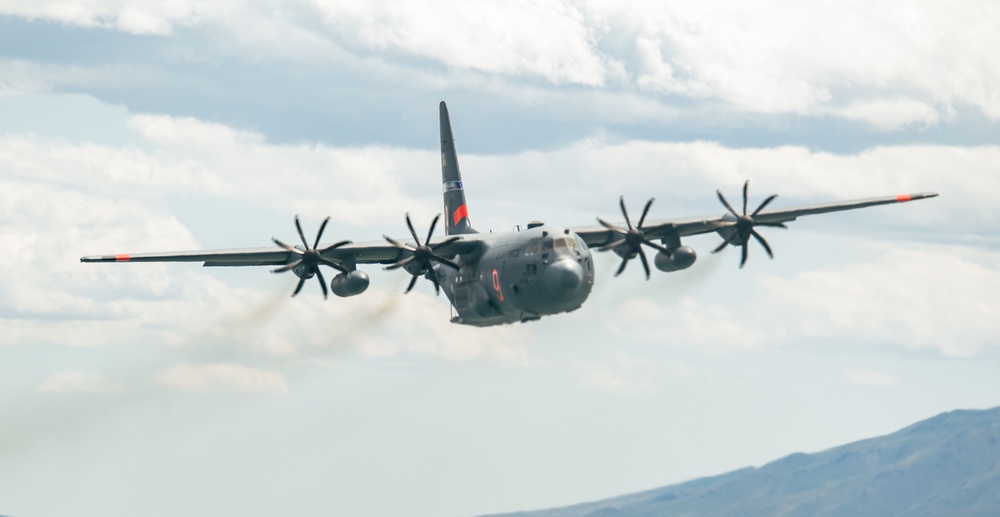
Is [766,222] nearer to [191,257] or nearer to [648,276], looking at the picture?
[648,276]

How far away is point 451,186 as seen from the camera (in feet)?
250

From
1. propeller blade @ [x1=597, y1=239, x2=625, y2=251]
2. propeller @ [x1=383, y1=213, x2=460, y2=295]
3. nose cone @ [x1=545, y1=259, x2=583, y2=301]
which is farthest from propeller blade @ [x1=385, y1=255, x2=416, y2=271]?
propeller blade @ [x1=597, y1=239, x2=625, y2=251]

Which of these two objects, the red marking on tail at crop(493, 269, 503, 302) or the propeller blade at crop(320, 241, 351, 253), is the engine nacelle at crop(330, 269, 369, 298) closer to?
the propeller blade at crop(320, 241, 351, 253)

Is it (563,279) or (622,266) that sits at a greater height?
(622,266)

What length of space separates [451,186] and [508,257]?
18265 mm

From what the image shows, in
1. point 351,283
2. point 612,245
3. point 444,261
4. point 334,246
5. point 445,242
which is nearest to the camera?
point 351,283

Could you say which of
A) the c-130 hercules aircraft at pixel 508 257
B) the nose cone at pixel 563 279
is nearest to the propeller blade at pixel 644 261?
the c-130 hercules aircraft at pixel 508 257

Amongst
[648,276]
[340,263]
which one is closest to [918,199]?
[648,276]

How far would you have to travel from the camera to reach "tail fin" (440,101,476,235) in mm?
74500

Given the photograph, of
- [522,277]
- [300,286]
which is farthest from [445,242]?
[300,286]

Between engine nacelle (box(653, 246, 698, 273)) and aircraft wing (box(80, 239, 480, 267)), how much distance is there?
9.21 meters

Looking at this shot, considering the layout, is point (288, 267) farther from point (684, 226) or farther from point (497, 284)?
point (684, 226)

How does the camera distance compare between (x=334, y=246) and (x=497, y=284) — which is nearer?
(x=497, y=284)

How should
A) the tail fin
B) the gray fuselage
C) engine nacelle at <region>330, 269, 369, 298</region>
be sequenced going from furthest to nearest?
the tail fin
engine nacelle at <region>330, 269, 369, 298</region>
the gray fuselage
